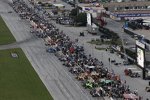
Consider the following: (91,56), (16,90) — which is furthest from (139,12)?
(16,90)

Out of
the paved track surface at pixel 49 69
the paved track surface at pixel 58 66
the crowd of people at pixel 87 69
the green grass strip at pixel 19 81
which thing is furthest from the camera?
the paved track surface at pixel 58 66

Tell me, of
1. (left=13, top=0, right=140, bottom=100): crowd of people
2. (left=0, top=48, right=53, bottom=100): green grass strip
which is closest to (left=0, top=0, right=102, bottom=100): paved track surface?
(left=0, top=48, right=53, bottom=100): green grass strip

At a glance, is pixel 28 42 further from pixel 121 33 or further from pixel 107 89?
pixel 107 89

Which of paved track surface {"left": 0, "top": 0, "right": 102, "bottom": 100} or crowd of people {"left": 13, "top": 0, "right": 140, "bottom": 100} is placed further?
paved track surface {"left": 0, "top": 0, "right": 102, "bottom": 100}

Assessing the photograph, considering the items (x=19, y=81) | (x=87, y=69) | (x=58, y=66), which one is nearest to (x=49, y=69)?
(x=58, y=66)

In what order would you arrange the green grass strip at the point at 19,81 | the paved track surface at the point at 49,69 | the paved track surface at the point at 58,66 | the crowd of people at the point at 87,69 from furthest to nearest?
the paved track surface at the point at 58,66, the paved track surface at the point at 49,69, the green grass strip at the point at 19,81, the crowd of people at the point at 87,69

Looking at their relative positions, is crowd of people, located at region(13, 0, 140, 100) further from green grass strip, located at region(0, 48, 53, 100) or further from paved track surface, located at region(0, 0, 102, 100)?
green grass strip, located at region(0, 48, 53, 100)

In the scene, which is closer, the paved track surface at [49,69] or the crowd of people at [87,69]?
the crowd of people at [87,69]

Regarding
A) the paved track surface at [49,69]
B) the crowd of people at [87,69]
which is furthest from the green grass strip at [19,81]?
the crowd of people at [87,69]

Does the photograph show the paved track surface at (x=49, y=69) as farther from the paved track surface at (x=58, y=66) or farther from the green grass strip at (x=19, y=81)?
the green grass strip at (x=19, y=81)
